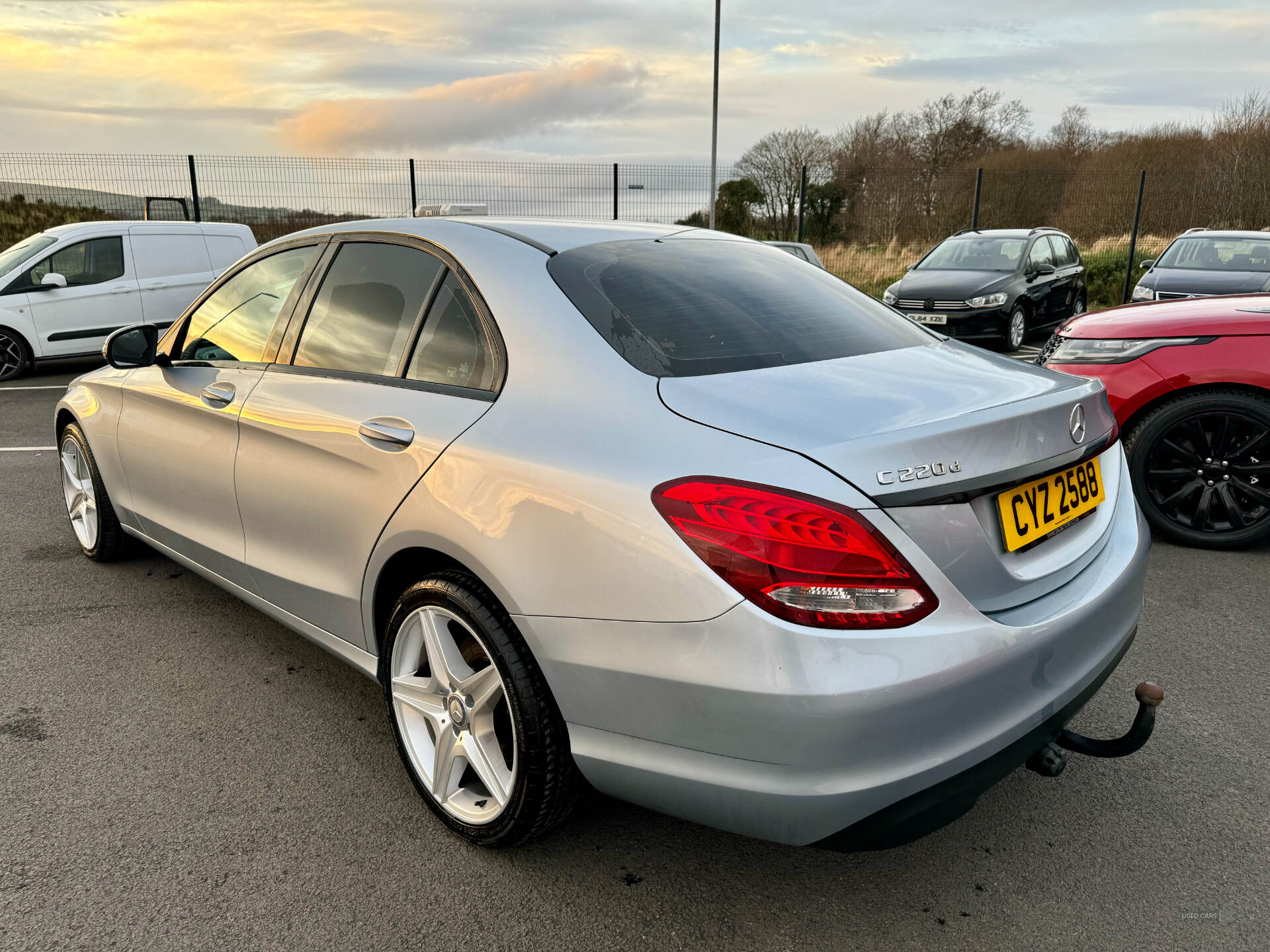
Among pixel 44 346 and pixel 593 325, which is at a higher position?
pixel 593 325

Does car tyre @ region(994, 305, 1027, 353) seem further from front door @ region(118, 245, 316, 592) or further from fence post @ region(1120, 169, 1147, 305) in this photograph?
front door @ region(118, 245, 316, 592)

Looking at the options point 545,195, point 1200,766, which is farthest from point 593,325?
point 545,195

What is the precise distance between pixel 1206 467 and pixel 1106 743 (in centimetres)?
277

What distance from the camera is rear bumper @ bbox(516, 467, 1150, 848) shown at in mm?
1660

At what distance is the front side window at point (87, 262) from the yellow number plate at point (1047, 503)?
427 inches

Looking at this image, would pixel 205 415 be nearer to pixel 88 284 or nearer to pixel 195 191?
pixel 88 284

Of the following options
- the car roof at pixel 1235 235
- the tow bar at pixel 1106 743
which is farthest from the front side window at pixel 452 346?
the car roof at pixel 1235 235

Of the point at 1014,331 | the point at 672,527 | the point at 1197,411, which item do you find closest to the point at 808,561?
the point at 672,527

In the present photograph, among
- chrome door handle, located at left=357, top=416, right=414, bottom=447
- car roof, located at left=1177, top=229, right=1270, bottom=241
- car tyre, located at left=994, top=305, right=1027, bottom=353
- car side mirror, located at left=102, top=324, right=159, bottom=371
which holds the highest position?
car roof, located at left=1177, top=229, right=1270, bottom=241

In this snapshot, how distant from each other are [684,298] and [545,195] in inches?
551

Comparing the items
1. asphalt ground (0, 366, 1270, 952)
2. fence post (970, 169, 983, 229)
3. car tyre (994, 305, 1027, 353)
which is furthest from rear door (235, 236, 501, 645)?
fence post (970, 169, 983, 229)

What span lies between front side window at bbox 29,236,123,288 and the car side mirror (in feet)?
25.6

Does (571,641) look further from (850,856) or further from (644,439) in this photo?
(850,856)

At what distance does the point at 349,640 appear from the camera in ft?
8.69
